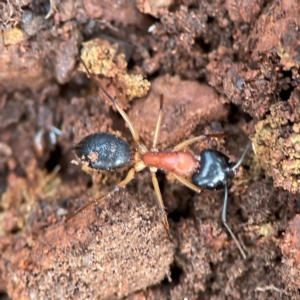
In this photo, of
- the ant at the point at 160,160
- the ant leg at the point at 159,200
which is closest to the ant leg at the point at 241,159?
the ant at the point at 160,160

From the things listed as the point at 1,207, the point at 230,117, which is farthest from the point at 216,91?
the point at 1,207

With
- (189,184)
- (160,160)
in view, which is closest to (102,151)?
(160,160)

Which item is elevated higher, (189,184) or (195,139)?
(195,139)

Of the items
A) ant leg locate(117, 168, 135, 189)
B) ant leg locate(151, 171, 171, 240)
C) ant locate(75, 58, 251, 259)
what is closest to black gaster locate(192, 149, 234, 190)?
ant locate(75, 58, 251, 259)

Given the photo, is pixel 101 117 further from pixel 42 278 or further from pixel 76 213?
pixel 42 278

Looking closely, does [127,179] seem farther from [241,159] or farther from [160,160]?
[241,159]

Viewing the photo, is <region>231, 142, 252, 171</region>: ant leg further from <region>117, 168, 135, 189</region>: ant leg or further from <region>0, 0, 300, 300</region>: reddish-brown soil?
<region>117, 168, 135, 189</region>: ant leg
